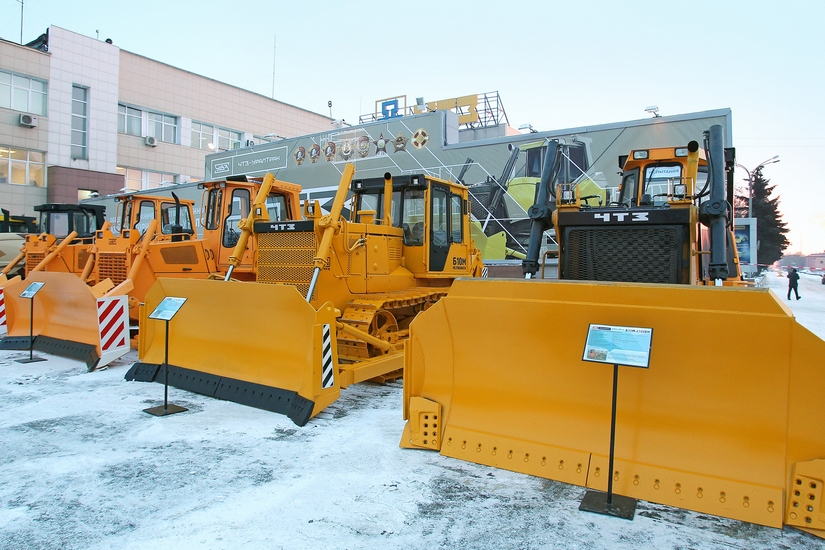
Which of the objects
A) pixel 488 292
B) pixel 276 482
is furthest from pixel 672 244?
pixel 276 482

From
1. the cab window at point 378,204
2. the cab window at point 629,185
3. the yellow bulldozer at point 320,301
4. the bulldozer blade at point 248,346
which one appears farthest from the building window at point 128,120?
the cab window at point 629,185

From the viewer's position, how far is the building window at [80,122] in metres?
29.9

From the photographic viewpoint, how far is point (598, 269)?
485 centimetres

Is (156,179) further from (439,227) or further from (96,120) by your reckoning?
(439,227)

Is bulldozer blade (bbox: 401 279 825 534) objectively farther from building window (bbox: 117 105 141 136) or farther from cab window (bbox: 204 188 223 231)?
building window (bbox: 117 105 141 136)

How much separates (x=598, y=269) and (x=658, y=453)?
6.06 ft

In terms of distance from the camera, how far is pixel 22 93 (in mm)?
27906

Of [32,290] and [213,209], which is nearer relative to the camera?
[32,290]

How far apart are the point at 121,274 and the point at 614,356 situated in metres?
9.20

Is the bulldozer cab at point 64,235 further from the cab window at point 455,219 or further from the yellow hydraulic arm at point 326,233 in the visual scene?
the cab window at point 455,219

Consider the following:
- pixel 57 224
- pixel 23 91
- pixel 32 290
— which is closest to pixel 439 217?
pixel 32 290

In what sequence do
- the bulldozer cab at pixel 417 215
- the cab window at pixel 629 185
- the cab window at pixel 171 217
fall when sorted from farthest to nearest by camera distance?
the cab window at pixel 171 217, the bulldozer cab at pixel 417 215, the cab window at pixel 629 185

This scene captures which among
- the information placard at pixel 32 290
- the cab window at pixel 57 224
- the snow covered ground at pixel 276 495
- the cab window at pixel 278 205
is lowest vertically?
the snow covered ground at pixel 276 495

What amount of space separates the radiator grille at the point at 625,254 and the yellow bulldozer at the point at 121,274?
15.6 ft
